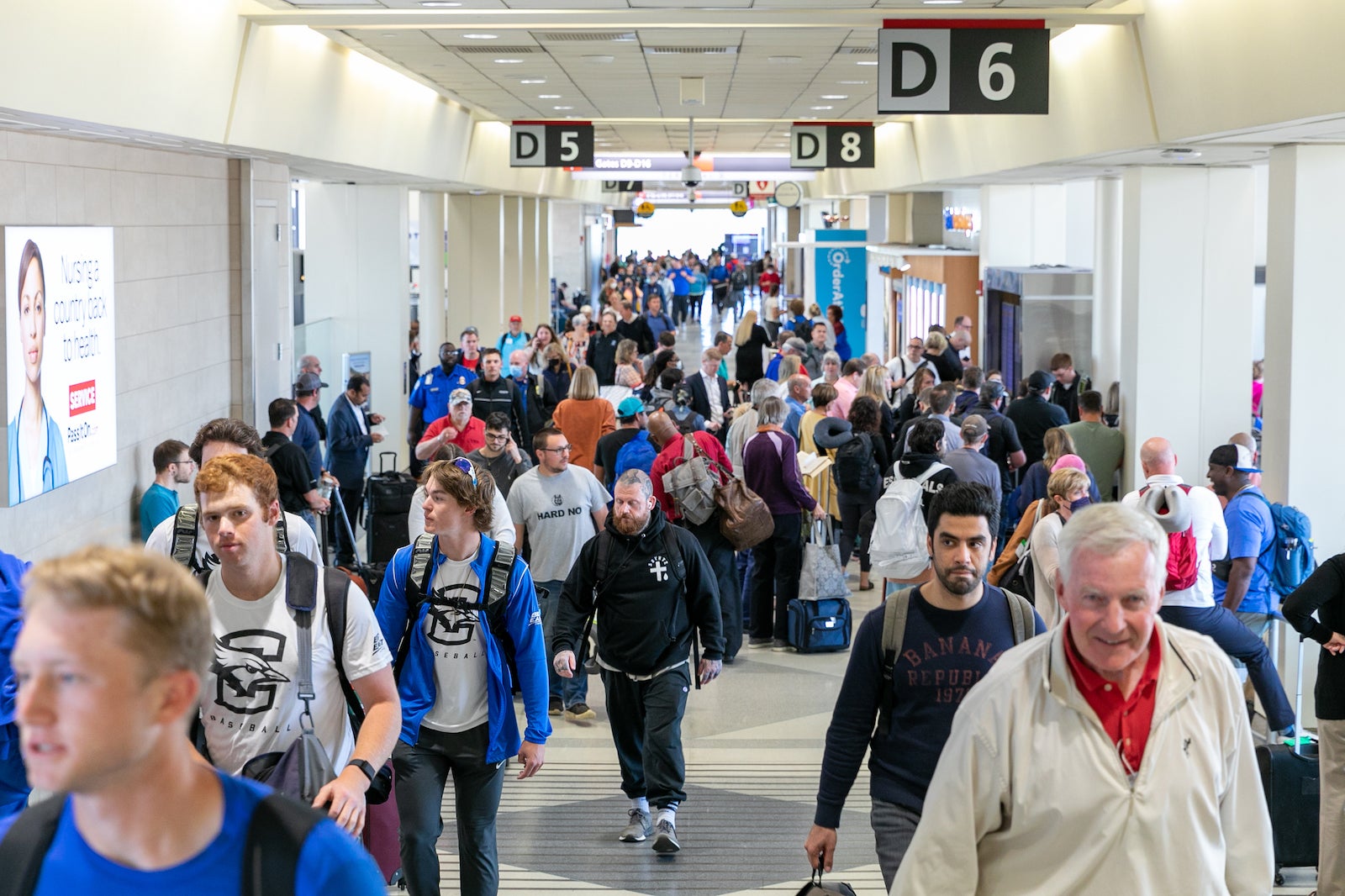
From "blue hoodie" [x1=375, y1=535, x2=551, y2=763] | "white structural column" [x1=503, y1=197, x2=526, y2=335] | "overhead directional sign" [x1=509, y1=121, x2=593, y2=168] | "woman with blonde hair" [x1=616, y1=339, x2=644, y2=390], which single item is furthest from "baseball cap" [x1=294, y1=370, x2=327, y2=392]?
"white structural column" [x1=503, y1=197, x2=526, y2=335]

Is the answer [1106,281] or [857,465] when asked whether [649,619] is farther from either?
[1106,281]

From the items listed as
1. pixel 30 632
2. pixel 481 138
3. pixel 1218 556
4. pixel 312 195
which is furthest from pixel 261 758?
pixel 481 138

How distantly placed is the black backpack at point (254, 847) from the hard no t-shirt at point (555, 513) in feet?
19.0

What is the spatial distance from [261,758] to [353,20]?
288 inches

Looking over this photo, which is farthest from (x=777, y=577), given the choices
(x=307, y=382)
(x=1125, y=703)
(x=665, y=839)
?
(x=1125, y=703)

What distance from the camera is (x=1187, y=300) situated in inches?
451

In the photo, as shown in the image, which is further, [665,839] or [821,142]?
[821,142]

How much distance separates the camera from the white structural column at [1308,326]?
28.4 feet

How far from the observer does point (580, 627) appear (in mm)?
6227

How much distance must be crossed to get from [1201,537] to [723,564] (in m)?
3.47

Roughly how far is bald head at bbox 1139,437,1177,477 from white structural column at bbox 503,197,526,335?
20.0 meters

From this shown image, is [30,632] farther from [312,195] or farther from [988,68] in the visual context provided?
[312,195]

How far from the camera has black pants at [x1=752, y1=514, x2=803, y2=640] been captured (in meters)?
9.80

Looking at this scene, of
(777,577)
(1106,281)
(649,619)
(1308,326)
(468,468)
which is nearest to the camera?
(468,468)
